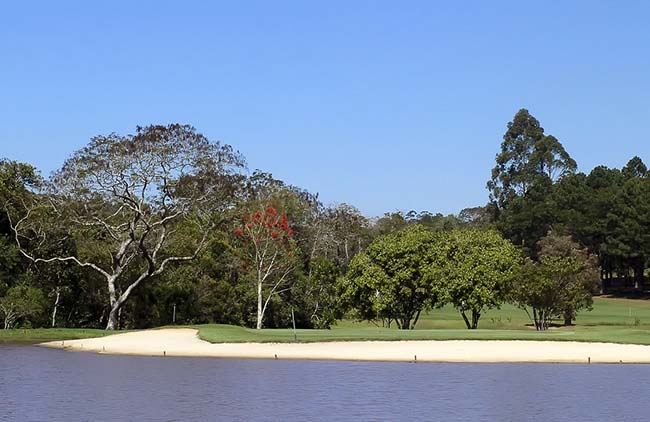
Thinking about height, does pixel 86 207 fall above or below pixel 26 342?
above

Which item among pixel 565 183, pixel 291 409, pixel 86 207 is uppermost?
pixel 565 183

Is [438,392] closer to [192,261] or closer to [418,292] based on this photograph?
[418,292]

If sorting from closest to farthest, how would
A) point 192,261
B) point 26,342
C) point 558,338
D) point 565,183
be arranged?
point 558,338 → point 26,342 → point 192,261 → point 565,183

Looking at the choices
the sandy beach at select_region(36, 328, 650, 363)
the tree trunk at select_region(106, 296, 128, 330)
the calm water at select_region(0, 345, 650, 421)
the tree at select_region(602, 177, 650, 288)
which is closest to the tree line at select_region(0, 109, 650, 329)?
the tree trunk at select_region(106, 296, 128, 330)

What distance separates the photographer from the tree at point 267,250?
65.4 meters

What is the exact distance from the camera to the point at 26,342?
48.0 meters

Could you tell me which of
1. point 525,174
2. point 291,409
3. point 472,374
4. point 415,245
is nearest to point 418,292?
point 415,245

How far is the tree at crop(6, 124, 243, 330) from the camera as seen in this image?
5716cm

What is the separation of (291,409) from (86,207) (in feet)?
120

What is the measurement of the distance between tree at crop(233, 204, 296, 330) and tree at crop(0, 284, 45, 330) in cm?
1538

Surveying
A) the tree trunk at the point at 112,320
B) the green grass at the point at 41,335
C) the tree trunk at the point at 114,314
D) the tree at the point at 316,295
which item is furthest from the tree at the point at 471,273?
the green grass at the point at 41,335

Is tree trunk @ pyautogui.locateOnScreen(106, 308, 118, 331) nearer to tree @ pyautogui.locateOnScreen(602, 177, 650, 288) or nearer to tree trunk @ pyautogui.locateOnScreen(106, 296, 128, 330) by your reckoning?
tree trunk @ pyautogui.locateOnScreen(106, 296, 128, 330)

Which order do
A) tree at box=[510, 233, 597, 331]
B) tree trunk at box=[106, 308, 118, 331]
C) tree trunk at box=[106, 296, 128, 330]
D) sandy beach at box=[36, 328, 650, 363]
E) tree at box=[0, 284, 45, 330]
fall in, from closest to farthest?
sandy beach at box=[36, 328, 650, 363] < tree at box=[0, 284, 45, 330] < tree at box=[510, 233, 597, 331] < tree trunk at box=[106, 308, 118, 331] < tree trunk at box=[106, 296, 128, 330]

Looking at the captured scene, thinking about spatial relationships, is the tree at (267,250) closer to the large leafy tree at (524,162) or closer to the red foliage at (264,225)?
the red foliage at (264,225)
